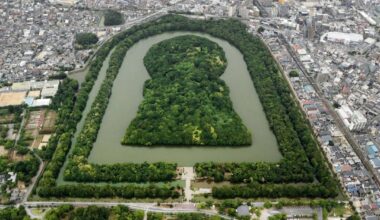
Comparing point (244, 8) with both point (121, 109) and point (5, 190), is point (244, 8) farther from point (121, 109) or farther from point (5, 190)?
point (5, 190)

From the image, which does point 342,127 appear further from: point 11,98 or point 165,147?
point 11,98

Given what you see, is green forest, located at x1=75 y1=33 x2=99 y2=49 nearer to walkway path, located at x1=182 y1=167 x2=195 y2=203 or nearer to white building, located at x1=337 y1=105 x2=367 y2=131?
walkway path, located at x1=182 y1=167 x2=195 y2=203

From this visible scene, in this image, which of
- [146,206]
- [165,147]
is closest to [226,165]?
[165,147]

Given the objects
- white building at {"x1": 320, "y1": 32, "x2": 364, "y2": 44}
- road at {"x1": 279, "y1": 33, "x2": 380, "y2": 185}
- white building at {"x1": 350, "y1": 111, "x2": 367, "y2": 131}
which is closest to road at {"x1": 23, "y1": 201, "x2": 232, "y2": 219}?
road at {"x1": 279, "y1": 33, "x2": 380, "y2": 185}

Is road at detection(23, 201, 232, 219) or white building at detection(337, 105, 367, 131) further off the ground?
white building at detection(337, 105, 367, 131)

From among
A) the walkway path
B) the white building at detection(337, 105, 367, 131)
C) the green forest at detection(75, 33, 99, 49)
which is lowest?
the walkway path

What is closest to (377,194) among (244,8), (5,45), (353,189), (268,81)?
(353,189)

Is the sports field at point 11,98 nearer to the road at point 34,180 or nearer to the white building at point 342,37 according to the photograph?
the road at point 34,180

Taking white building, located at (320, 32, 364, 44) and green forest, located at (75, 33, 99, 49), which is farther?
green forest, located at (75, 33, 99, 49)
